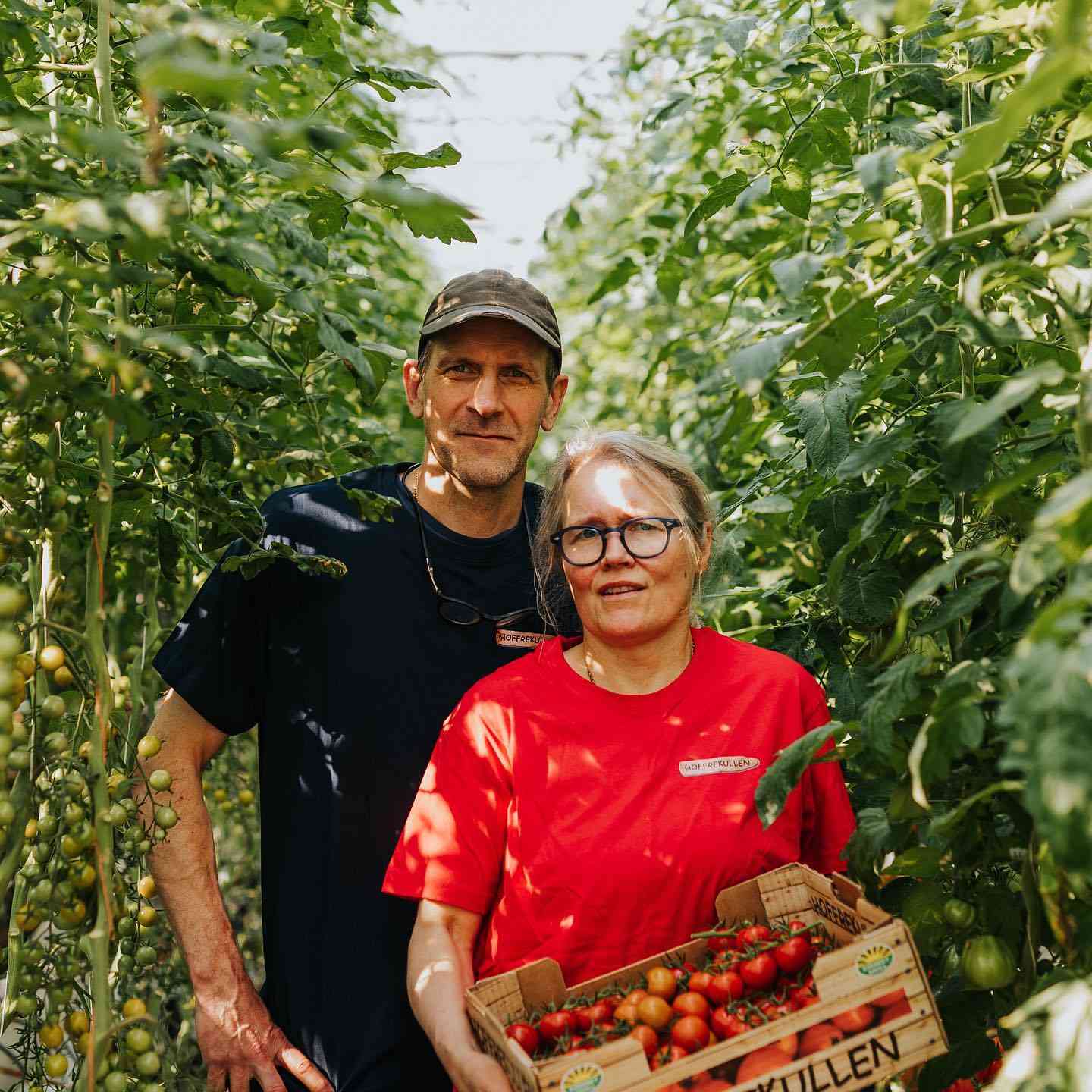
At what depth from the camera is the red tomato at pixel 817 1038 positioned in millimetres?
1368

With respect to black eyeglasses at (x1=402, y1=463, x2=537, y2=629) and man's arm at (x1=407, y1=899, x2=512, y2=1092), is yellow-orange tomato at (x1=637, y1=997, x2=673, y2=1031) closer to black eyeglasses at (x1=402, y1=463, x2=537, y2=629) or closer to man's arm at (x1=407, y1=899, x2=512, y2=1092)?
man's arm at (x1=407, y1=899, x2=512, y2=1092)

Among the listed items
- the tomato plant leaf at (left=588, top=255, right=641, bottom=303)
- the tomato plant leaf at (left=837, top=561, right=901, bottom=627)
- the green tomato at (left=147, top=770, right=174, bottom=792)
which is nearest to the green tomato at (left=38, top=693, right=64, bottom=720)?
the green tomato at (left=147, top=770, right=174, bottom=792)

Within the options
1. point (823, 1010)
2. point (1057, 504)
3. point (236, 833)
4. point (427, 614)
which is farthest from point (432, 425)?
point (236, 833)

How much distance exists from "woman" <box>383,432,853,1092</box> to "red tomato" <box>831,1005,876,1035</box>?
428mm

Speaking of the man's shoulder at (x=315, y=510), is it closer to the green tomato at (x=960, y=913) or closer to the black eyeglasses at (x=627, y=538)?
the black eyeglasses at (x=627, y=538)

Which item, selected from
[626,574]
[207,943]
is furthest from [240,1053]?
[626,574]

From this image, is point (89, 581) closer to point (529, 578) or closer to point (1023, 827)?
point (529, 578)

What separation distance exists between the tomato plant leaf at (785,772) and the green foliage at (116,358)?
0.70 m

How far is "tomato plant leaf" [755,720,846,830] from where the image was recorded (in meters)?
1.37

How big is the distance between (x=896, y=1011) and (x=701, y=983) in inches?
10.9

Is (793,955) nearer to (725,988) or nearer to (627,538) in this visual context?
(725,988)

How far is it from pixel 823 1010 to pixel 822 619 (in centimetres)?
87

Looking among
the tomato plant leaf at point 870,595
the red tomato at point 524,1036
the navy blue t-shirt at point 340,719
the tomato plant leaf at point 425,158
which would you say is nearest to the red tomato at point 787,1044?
the red tomato at point 524,1036

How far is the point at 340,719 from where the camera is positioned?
7.07 feet
